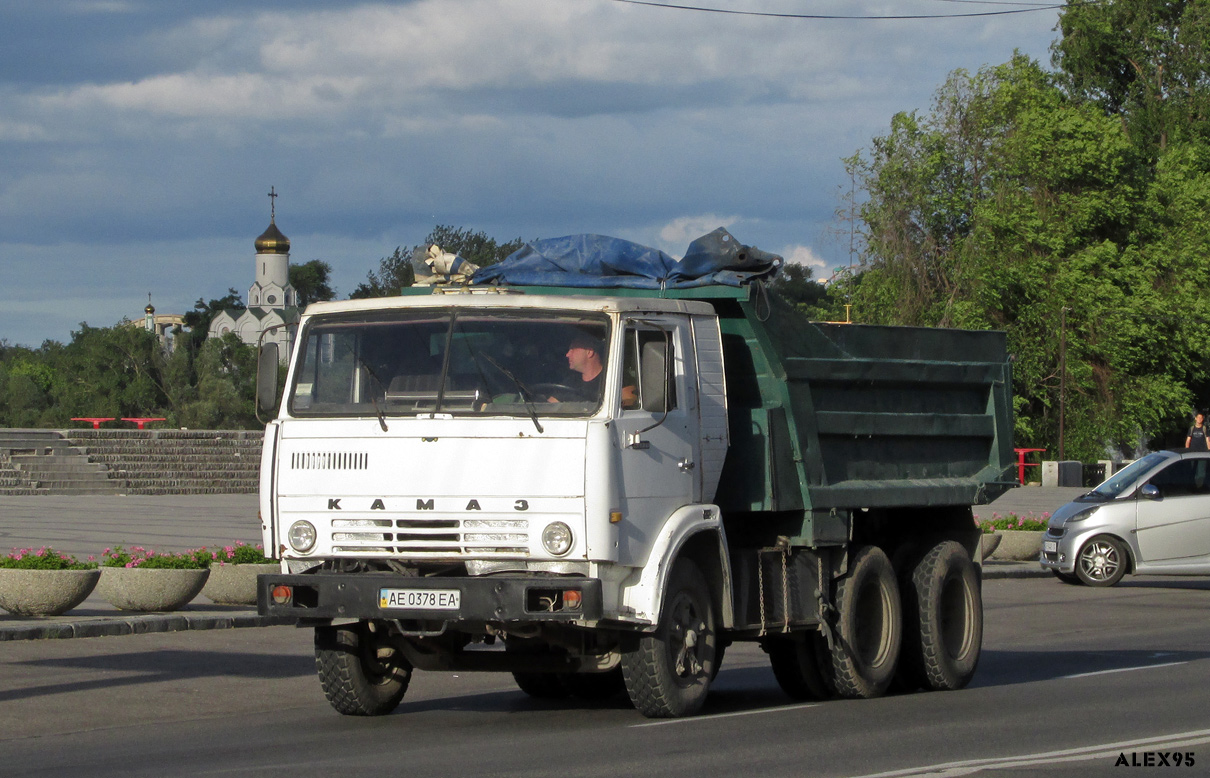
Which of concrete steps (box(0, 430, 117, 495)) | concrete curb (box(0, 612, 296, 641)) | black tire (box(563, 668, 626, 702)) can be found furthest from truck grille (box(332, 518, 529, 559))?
concrete steps (box(0, 430, 117, 495))

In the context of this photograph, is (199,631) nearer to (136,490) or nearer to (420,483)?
(420,483)

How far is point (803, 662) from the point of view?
36.0 ft

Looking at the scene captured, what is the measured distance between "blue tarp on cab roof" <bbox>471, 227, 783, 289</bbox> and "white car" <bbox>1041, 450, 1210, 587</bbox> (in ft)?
40.1

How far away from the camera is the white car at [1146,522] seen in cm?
2045

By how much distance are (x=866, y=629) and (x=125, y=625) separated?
7154mm

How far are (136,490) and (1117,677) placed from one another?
39.4 meters

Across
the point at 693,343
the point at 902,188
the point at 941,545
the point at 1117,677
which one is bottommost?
the point at 1117,677

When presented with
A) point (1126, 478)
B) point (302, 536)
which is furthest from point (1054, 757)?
point (1126, 478)

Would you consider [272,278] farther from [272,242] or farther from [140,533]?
[140,533]

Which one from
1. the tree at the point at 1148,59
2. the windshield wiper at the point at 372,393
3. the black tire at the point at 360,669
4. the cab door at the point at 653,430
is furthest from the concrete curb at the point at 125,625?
the tree at the point at 1148,59

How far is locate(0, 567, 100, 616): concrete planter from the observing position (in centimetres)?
1438

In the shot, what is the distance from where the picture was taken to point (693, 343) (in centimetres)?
961

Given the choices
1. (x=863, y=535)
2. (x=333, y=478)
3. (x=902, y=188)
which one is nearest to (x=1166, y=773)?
(x=863, y=535)

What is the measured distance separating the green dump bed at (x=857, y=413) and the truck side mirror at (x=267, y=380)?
2890 millimetres
